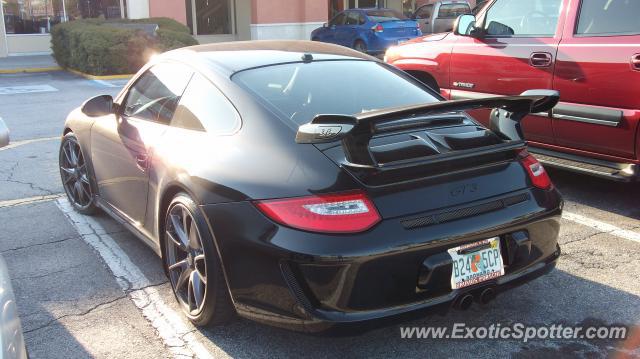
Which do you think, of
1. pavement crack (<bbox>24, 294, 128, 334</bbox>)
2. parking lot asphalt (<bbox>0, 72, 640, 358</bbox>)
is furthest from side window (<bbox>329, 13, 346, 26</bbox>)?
pavement crack (<bbox>24, 294, 128, 334</bbox>)

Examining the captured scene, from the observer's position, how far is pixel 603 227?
180 inches

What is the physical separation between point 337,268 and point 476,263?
0.68 m

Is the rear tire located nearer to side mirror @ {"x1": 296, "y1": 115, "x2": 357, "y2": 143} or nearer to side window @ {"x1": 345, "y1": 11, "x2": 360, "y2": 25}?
side window @ {"x1": 345, "y1": 11, "x2": 360, "y2": 25}

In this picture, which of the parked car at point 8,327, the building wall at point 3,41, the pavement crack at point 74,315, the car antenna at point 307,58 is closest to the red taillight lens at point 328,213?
the parked car at point 8,327

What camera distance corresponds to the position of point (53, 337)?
125 inches

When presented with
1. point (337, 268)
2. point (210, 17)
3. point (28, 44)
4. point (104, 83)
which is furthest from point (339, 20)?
point (337, 268)

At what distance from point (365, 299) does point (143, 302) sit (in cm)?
158

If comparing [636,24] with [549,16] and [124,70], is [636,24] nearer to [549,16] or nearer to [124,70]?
[549,16]

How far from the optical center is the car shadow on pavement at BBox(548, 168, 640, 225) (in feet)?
16.4

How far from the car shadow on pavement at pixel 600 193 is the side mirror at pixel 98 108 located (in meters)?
3.82

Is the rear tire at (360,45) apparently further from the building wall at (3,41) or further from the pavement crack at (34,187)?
the pavement crack at (34,187)

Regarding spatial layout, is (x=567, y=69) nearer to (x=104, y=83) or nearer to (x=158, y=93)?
(x=158, y=93)

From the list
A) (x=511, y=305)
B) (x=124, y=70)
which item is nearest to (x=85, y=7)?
(x=124, y=70)

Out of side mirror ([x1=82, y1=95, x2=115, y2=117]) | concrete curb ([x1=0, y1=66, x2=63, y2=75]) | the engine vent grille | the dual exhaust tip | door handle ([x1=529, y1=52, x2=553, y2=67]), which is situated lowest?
the dual exhaust tip
